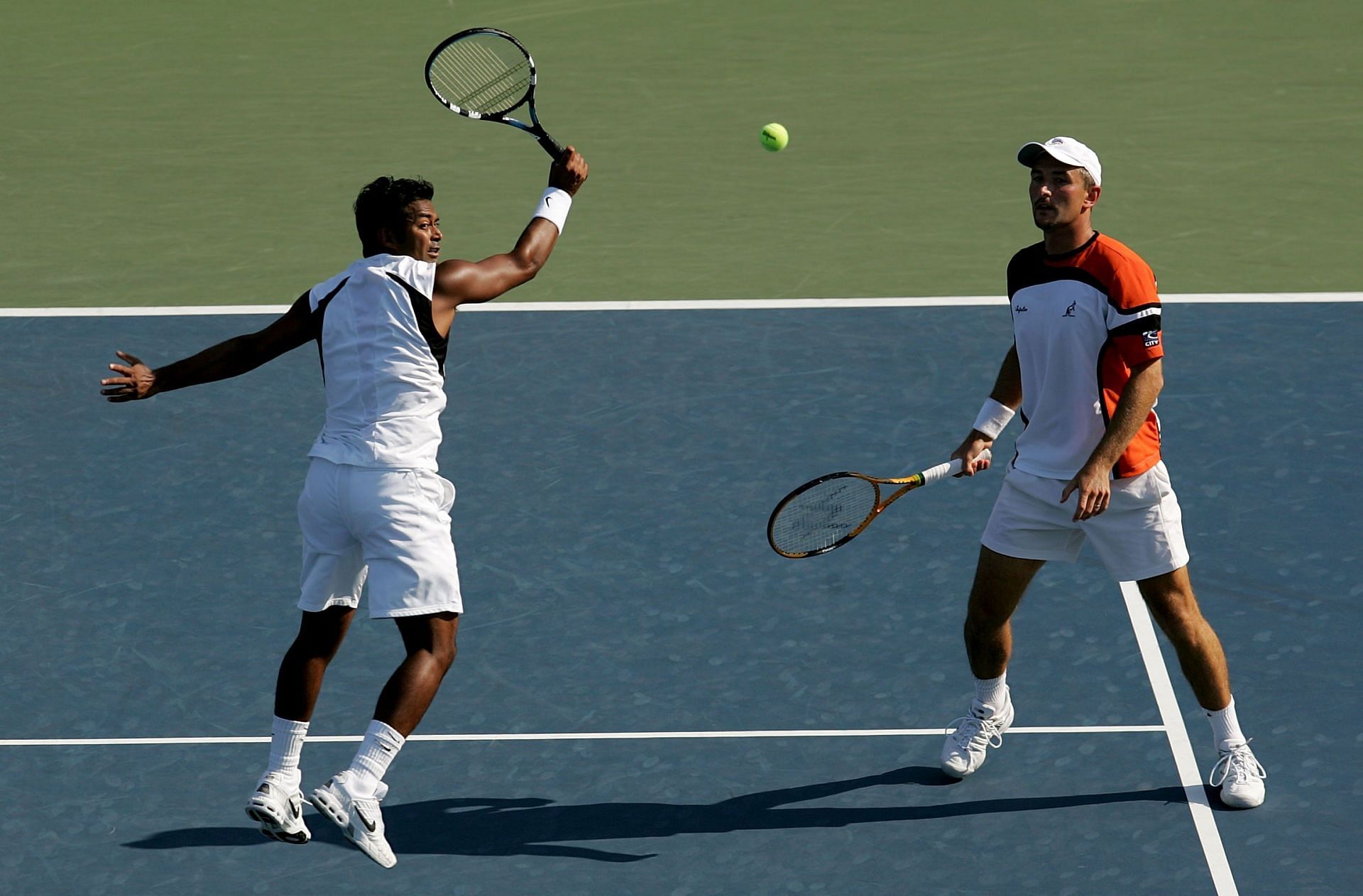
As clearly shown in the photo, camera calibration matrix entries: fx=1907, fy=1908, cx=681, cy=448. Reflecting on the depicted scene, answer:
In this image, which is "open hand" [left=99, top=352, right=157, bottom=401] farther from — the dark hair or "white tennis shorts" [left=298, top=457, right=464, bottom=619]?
the dark hair

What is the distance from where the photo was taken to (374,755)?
566cm

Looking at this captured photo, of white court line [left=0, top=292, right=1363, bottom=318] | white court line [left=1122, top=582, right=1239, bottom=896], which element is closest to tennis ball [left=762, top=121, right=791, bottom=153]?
white court line [left=0, top=292, right=1363, bottom=318]

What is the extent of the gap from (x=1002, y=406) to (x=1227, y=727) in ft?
4.18

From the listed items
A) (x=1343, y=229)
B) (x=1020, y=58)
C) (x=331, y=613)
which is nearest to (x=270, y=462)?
(x=331, y=613)

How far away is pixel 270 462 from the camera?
8.77 m

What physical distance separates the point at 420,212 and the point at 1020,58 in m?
9.50

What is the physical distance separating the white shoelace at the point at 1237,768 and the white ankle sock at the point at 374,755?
2.62 meters

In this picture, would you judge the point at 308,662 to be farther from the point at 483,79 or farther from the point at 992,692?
the point at 483,79

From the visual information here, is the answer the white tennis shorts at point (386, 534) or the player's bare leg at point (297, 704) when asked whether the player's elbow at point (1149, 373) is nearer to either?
the white tennis shorts at point (386, 534)

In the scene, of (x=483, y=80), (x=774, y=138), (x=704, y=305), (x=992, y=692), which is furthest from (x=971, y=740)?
(x=774, y=138)

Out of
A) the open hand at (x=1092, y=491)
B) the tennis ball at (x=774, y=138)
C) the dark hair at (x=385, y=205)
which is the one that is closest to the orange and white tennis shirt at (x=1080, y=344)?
the open hand at (x=1092, y=491)

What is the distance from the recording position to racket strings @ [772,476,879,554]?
6.58 m

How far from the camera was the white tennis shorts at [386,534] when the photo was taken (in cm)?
578

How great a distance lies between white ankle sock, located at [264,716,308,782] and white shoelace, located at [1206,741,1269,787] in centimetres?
292
